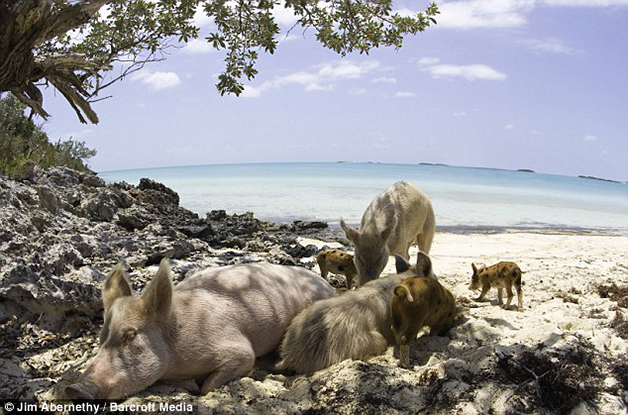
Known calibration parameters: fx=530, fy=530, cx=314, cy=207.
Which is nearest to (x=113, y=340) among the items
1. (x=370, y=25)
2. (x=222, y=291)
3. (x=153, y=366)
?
(x=153, y=366)

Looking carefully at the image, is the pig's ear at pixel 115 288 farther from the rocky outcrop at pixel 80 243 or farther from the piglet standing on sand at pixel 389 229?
the piglet standing on sand at pixel 389 229

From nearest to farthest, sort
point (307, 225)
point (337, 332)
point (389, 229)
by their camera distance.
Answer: point (337, 332)
point (389, 229)
point (307, 225)

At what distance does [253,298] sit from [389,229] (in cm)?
255

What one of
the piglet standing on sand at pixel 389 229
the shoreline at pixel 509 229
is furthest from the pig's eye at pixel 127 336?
the shoreline at pixel 509 229

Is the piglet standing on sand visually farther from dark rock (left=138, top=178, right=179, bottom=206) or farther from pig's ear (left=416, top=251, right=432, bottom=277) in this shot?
dark rock (left=138, top=178, right=179, bottom=206)

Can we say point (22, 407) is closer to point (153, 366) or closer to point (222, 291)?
point (153, 366)

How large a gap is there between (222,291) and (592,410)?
256 centimetres

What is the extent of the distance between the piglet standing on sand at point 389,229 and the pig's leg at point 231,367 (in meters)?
2.33

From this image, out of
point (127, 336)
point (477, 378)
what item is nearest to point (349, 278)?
point (477, 378)

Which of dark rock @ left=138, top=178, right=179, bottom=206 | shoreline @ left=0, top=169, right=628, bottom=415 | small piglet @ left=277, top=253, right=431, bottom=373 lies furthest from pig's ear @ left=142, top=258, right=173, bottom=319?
dark rock @ left=138, top=178, right=179, bottom=206

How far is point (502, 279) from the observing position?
210 inches

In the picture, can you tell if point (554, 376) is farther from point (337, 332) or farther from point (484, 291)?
point (484, 291)

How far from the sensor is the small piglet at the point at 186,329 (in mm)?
3189

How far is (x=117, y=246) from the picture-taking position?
6.21 metres
